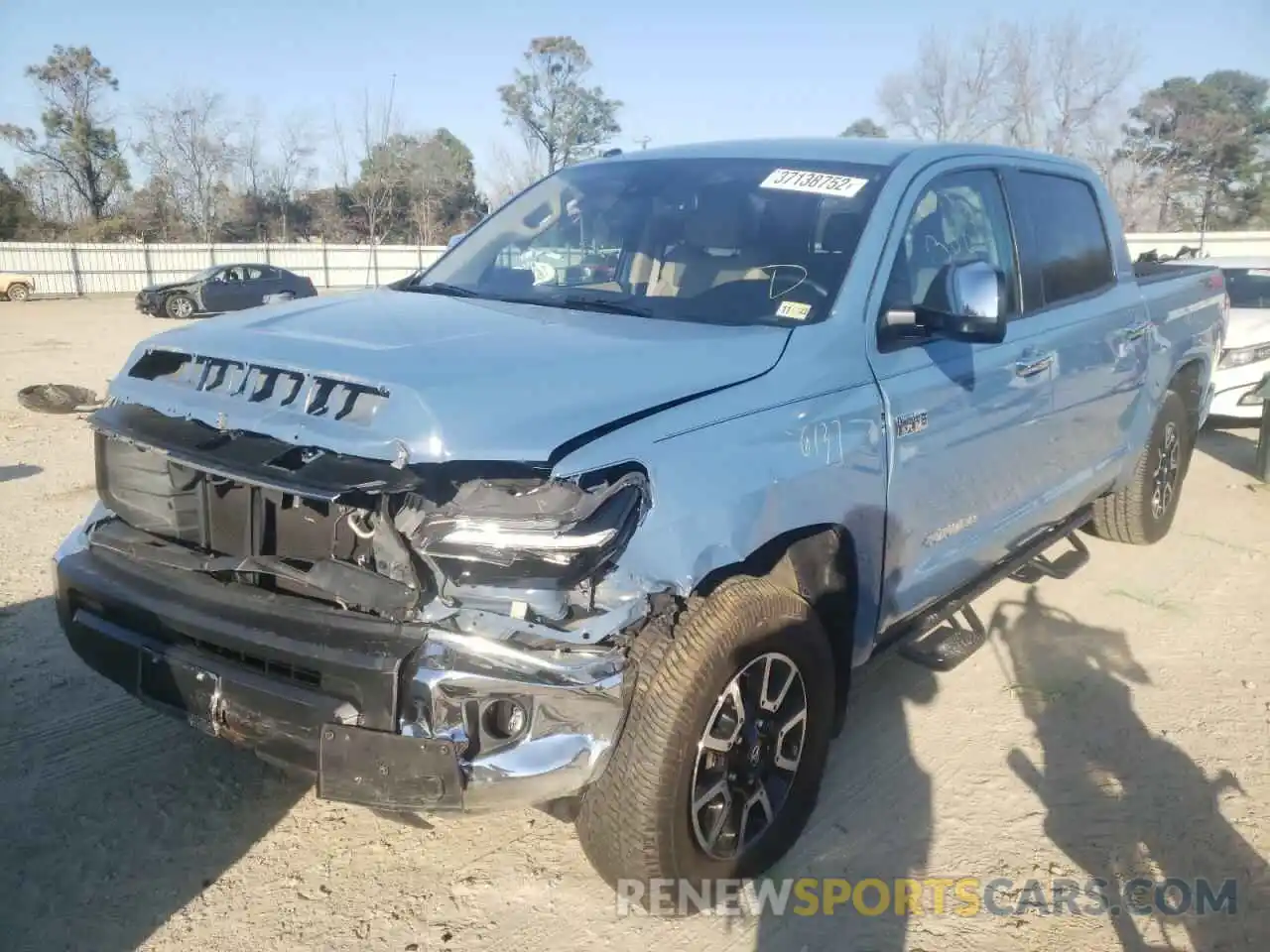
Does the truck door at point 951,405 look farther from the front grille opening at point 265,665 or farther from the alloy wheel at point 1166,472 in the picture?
the alloy wheel at point 1166,472

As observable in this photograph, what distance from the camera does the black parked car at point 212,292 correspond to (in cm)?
2484

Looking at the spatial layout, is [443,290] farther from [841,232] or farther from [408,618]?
[408,618]

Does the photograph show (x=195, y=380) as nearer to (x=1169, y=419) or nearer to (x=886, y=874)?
(x=886, y=874)

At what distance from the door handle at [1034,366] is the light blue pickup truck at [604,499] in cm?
4

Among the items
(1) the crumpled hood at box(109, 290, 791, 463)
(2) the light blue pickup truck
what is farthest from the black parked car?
(1) the crumpled hood at box(109, 290, 791, 463)

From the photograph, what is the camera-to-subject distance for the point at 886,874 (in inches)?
116

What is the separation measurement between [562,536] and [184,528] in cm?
123

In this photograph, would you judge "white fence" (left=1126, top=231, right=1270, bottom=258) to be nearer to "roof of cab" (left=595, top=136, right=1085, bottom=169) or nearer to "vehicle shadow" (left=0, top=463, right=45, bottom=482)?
"roof of cab" (left=595, top=136, right=1085, bottom=169)

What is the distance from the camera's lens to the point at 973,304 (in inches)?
122

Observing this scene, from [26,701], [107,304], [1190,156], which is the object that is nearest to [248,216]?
[107,304]

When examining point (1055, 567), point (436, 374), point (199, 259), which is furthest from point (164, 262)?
point (436, 374)

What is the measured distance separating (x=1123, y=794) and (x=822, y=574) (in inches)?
55.8

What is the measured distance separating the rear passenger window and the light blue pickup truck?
16.2 inches

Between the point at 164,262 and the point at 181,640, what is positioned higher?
the point at 181,640
